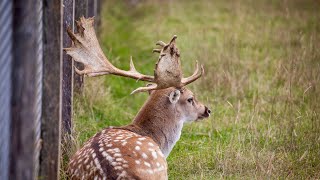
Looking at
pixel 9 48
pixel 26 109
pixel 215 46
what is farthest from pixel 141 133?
pixel 215 46

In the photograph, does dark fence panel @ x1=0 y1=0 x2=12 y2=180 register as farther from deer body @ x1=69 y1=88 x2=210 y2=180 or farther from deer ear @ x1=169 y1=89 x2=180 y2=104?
deer ear @ x1=169 y1=89 x2=180 y2=104

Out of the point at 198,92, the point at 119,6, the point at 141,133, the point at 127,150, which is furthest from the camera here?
the point at 119,6

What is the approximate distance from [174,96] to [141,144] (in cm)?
110

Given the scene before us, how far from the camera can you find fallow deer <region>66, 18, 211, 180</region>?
17.7 ft

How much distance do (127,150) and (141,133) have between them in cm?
89

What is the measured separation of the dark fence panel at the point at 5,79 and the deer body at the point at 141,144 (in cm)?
63

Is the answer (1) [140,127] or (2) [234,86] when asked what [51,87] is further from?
(2) [234,86]

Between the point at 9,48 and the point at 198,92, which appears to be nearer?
the point at 9,48

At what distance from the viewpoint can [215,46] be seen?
38.3 ft

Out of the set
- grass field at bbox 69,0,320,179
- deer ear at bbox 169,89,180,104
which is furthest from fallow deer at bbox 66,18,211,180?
grass field at bbox 69,0,320,179

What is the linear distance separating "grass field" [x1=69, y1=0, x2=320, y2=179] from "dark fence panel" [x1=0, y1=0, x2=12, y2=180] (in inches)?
59.0

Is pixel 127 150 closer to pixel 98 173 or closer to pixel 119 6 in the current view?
pixel 98 173

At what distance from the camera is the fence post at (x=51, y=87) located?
484 centimetres

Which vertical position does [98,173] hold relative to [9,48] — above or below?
below
